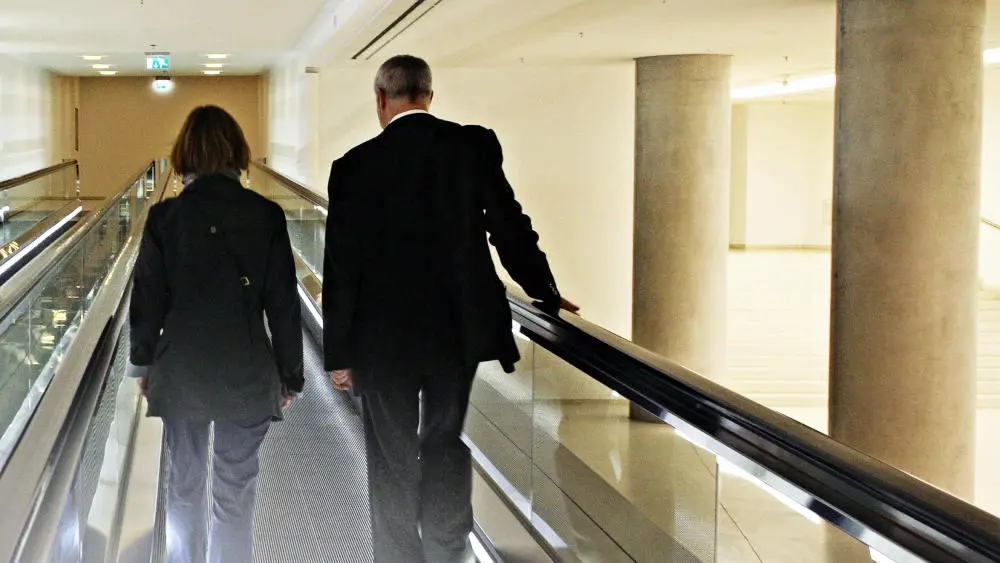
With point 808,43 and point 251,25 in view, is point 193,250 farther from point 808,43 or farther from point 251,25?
point 251,25

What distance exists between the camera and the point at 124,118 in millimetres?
30172

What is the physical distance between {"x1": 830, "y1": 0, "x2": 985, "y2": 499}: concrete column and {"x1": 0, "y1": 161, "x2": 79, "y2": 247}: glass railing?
950 centimetres

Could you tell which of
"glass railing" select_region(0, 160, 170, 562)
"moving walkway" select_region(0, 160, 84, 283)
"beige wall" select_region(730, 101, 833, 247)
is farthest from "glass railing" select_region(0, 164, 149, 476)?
"beige wall" select_region(730, 101, 833, 247)

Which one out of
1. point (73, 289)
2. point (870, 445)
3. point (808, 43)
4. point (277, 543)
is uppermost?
point (808, 43)

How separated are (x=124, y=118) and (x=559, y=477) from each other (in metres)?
28.8

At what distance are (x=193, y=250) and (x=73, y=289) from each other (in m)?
4.04

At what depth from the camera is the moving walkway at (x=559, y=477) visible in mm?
1616

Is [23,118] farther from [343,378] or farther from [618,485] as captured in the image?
[618,485]

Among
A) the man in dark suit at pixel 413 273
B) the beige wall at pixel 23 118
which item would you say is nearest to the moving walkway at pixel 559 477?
the man in dark suit at pixel 413 273

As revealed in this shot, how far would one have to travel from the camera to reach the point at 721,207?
16828 millimetres

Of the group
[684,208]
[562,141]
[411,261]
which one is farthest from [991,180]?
[411,261]

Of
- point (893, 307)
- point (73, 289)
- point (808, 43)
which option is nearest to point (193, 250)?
point (73, 289)

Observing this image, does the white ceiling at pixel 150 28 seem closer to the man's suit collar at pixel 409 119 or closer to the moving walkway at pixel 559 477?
the moving walkway at pixel 559 477

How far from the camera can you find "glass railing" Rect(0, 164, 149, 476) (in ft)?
14.7
